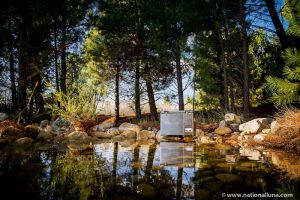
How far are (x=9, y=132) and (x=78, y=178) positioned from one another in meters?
4.01

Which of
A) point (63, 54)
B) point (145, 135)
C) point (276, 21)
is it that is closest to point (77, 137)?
point (145, 135)

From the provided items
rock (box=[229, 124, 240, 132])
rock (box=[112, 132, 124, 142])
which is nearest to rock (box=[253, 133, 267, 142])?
rock (box=[229, 124, 240, 132])

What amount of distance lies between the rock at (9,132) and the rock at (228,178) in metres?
4.86

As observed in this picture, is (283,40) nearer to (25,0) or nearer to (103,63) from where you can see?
(103,63)

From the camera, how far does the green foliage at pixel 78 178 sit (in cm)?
202

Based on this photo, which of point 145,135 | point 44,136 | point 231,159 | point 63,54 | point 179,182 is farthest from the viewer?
point 63,54

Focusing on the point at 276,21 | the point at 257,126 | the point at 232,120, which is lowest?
the point at 257,126

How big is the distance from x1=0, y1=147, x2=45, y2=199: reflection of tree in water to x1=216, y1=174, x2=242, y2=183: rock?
1.60 m

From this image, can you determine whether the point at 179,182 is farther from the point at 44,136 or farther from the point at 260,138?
the point at 44,136

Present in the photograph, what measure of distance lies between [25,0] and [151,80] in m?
6.64

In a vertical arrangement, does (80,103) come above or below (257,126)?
above

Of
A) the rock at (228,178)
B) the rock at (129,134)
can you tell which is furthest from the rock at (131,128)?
the rock at (228,178)

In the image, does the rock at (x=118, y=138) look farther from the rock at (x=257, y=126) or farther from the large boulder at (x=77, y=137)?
the rock at (x=257, y=126)

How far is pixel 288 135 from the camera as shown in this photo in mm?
4453
